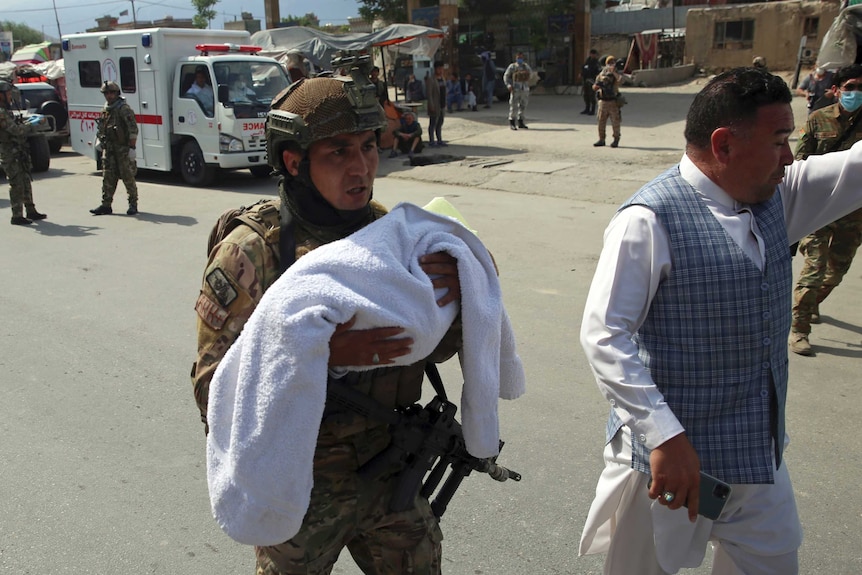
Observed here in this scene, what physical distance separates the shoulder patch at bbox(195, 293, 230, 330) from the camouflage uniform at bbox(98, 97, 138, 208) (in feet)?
31.5

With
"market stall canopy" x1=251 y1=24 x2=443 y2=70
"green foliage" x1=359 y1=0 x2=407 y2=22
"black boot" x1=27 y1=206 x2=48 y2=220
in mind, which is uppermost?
"green foliage" x1=359 y1=0 x2=407 y2=22

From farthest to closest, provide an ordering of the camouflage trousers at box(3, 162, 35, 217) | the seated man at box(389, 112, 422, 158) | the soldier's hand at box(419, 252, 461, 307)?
the seated man at box(389, 112, 422, 158) < the camouflage trousers at box(3, 162, 35, 217) < the soldier's hand at box(419, 252, 461, 307)

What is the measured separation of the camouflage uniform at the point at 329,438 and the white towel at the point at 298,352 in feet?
0.52

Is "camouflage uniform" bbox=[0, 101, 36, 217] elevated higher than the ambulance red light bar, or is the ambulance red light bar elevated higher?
the ambulance red light bar

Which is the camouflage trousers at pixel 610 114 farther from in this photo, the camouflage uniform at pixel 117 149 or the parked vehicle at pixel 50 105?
A: the parked vehicle at pixel 50 105

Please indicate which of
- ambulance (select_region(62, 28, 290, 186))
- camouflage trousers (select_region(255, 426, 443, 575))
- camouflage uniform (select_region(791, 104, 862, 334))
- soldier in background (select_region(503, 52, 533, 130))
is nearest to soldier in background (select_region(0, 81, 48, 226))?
ambulance (select_region(62, 28, 290, 186))

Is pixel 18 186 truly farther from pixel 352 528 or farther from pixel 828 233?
pixel 352 528

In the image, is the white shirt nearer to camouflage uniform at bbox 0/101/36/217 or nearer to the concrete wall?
camouflage uniform at bbox 0/101/36/217

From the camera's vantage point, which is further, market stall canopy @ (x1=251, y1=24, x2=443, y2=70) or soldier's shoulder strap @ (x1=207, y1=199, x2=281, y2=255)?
market stall canopy @ (x1=251, y1=24, x2=443, y2=70)

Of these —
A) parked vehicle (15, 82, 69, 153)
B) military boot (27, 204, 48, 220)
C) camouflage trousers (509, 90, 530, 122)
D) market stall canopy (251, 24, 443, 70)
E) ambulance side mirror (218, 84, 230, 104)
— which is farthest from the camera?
parked vehicle (15, 82, 69, 153)

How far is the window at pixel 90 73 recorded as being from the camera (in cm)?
1449

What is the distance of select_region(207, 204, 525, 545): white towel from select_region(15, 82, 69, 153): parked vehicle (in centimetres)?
1924

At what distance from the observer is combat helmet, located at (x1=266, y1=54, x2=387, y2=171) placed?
1.82 m

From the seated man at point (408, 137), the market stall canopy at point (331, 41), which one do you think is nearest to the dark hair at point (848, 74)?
the seated man at point (408, 137)
